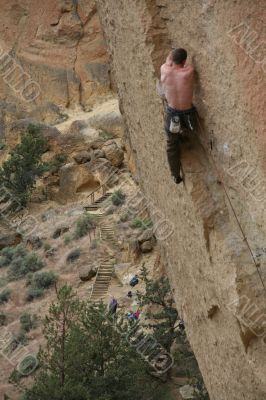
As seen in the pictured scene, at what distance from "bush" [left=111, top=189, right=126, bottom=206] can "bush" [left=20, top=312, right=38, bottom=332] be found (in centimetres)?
822

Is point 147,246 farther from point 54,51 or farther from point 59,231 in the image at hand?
point 54,51

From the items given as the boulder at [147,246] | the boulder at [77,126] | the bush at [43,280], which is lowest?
the boulder at [77,126]

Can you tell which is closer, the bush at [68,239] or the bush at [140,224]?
the bush at [140,224]

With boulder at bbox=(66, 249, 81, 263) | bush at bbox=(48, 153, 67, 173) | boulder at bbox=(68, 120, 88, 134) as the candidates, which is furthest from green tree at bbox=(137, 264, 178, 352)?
boulder at bbox=(68, 120, 88, 134)

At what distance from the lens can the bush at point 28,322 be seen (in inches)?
624

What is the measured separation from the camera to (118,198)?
24.0m

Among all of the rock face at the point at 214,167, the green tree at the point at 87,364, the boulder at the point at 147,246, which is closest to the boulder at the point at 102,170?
the boulder at the point at 147,246

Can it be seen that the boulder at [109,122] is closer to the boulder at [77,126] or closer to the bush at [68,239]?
the boulder at [77,126]

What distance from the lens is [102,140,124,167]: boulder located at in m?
27.4

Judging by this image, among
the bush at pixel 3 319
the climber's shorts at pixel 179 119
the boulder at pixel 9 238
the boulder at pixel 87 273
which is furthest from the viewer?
the boulder at pixel 9 238

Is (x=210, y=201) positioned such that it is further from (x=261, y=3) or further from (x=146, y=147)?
(x=261, y=3)

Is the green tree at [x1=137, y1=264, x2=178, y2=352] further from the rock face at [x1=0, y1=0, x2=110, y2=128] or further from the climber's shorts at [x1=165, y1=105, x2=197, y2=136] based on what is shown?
the rock face at [x1=0, y1=0, x2=110, y2=128]

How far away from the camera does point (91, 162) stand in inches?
1076

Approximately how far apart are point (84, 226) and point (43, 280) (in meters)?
4.16
